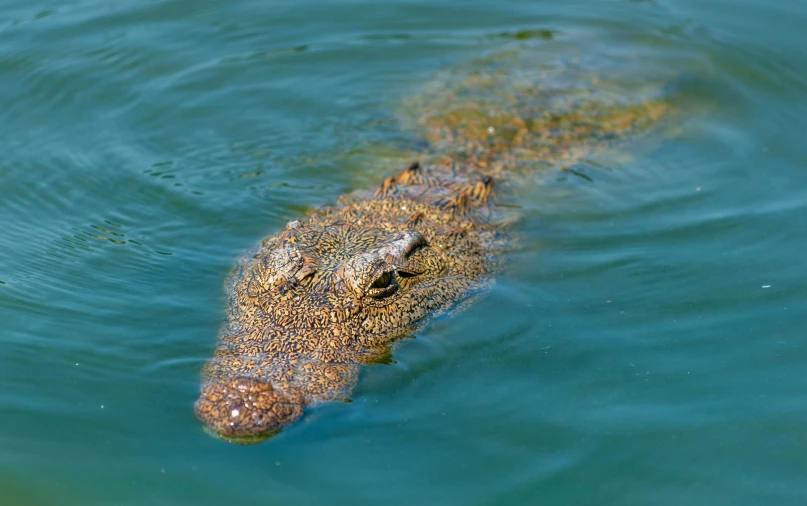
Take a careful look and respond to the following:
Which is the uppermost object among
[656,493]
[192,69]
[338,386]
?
[192,69]

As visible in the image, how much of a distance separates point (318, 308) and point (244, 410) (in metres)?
1.52

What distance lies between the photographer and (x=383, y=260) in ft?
24.2

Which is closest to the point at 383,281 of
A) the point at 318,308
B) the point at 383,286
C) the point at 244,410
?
the point at 383,286

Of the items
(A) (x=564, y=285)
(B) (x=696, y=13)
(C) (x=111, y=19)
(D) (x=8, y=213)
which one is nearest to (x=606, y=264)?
(A) (x=564, y=285)

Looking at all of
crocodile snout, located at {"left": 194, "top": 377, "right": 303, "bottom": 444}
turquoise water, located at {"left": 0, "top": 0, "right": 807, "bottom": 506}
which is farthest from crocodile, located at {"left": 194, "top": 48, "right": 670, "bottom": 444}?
turquoise water, located at {"left": 0, "top": 0, "right": 807, "bottom": 506}

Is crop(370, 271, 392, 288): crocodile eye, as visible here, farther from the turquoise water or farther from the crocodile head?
the turquoise water

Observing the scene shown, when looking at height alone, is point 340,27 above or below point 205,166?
above

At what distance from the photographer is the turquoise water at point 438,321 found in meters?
5.88

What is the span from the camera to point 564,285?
8273mm

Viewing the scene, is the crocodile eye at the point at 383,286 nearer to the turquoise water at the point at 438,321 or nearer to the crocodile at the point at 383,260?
the crocodile at the point at 383,260

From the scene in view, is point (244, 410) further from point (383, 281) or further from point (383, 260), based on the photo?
point (383, 260)

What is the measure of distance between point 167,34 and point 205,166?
3.59 metres

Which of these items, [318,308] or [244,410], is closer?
[244,410]

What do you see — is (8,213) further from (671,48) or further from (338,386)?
(671,48)
